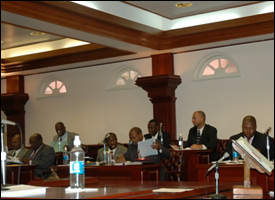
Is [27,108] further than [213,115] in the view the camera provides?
Yes

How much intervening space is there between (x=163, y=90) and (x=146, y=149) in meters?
3.41

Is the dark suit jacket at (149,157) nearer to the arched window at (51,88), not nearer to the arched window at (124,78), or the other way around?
the arched window at (124,78)

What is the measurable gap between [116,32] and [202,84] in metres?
2.59

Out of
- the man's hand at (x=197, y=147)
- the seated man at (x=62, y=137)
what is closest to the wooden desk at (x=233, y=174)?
the man's hand at (x=197, y=147)

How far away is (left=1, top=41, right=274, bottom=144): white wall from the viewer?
10.3 m

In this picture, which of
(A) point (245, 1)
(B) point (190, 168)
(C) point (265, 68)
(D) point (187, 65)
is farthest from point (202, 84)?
(B) point (190, 168)

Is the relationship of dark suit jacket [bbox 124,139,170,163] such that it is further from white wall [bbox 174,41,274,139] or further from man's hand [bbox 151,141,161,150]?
white wall [bbox 174,41,274,139]

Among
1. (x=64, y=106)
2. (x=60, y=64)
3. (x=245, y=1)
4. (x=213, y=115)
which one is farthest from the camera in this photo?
(x=64, y=106)

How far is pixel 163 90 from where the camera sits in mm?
11062

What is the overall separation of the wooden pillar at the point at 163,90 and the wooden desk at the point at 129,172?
375 centimetres

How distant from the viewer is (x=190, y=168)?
A: 8.21 metres

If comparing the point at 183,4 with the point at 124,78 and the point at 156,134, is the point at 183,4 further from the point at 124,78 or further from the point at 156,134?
the point at 124,78

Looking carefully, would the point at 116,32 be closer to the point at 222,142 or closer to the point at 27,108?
the point at 222,142

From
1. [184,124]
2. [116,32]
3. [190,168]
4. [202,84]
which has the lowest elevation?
[190,168]
